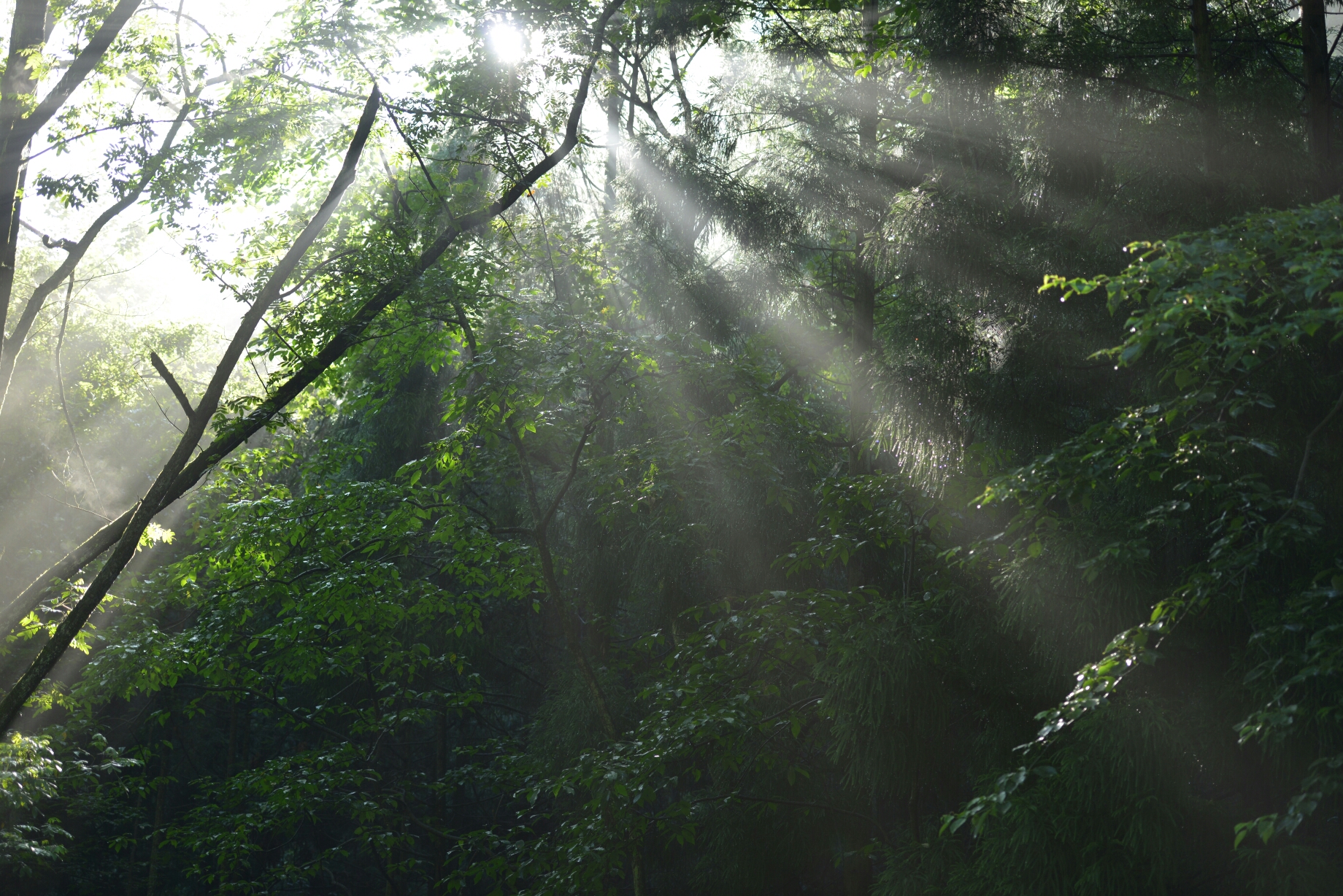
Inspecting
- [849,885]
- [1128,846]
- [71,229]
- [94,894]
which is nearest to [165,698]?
[94,894]

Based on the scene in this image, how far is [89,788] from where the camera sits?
7125mm

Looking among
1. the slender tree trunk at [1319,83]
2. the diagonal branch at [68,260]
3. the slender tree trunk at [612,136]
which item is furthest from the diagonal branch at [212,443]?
the slender tree trunk at [1319,83]

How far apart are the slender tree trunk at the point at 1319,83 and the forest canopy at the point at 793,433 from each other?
12 millimetres

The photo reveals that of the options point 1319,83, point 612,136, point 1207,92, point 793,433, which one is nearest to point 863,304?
point 793,433

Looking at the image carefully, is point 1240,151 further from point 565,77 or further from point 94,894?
point 94,894

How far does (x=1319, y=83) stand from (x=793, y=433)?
292 cm

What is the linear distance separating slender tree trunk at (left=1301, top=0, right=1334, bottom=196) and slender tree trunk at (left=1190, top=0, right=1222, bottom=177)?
13.5 inches

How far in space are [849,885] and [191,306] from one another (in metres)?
19.4

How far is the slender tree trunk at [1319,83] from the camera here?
121 inches

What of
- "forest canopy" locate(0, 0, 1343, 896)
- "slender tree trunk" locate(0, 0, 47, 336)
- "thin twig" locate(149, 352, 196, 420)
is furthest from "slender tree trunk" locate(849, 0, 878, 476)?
"slender tree trunk" locate(0, 0, 47, 336)

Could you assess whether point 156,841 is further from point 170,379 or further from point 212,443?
point 170,379

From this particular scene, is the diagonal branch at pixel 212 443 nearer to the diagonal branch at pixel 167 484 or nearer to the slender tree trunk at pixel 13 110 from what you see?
the diagonal branch at pixel 167 484

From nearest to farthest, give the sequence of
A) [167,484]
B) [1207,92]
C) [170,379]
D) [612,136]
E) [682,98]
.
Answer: [1207,92] < [170,379] < [167,484] < [682,98] < [612,136]

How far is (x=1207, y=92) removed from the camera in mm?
3480
